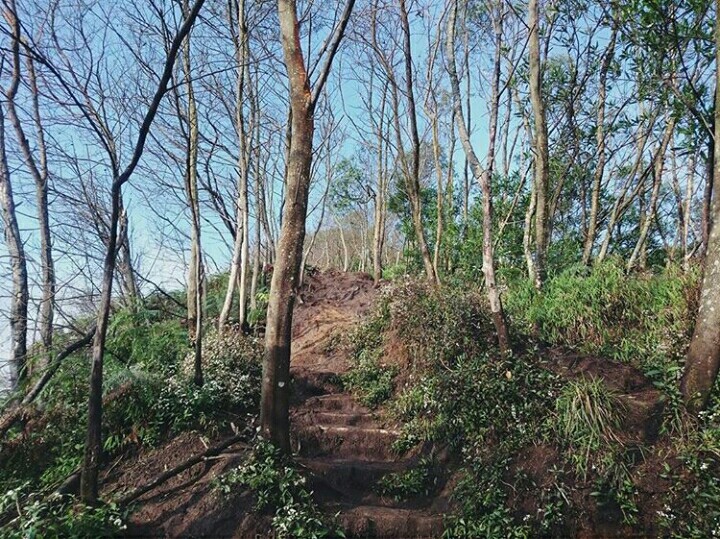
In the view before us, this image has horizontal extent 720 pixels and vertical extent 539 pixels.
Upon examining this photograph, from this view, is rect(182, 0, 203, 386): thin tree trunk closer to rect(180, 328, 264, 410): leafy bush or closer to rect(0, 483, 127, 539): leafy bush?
rect(180, 328, 264, 410): leafy bush

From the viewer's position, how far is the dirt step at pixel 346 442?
611cm

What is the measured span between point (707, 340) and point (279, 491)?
166 inches

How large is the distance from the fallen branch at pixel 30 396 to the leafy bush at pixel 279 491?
2.46 meters

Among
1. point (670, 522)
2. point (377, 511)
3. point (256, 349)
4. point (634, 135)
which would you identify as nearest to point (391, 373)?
point (256, 349)

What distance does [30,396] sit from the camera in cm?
603

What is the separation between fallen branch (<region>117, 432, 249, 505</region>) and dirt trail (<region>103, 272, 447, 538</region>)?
99 mm

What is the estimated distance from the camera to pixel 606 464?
15.4ft

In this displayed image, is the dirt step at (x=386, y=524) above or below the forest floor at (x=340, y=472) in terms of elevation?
below

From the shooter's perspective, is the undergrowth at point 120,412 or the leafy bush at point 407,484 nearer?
the leafy bush at point 407,484

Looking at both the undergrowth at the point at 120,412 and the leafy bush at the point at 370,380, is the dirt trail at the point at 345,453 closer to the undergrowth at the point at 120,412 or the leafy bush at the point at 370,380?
the leafy bush at the point at 370,380

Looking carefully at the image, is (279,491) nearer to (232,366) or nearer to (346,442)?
(346,442)

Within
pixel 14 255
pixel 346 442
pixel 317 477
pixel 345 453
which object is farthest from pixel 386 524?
pixel 14 255

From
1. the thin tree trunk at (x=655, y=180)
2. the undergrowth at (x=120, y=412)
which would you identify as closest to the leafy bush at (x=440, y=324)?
the undergrowth at (x=120, y=412)

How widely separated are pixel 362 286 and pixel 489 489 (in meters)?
10.0
